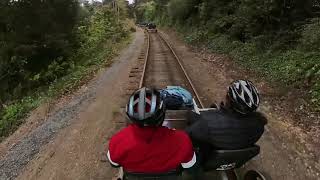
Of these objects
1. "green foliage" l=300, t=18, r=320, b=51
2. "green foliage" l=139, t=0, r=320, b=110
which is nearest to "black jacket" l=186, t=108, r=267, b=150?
"green foliage" l=139, t=0, r=320, b=110

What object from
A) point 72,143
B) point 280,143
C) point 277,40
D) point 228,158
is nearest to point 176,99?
point 228,158

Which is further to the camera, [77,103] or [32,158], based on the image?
[77,103]

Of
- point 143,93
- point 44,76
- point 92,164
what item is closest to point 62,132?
point 92,164

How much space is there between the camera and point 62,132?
8.90 m

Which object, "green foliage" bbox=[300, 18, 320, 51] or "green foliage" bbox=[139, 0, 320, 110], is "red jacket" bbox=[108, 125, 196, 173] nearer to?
"green foliage" bbox=[139, 0, 320, 110]

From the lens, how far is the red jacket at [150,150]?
3133 mm

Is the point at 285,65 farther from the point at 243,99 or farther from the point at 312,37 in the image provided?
the point at 243,99

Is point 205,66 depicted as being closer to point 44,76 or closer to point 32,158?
point 44,76

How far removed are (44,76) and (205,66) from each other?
7510mm

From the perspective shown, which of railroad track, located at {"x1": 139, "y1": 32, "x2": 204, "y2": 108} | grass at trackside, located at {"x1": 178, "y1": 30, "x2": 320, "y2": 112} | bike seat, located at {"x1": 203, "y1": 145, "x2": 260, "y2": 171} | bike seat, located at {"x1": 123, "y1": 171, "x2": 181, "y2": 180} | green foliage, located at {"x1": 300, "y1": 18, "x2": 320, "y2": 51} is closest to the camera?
bike seat, located at {"x1": 123, "y1": 171, "x2": 181, "y2": 180}

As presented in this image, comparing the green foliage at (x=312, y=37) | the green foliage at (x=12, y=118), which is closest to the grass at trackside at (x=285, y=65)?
the green foliage at (x=312, y=37)

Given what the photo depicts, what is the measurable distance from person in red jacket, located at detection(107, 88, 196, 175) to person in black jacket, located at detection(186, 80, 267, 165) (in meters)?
0.50

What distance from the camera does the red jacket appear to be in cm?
313

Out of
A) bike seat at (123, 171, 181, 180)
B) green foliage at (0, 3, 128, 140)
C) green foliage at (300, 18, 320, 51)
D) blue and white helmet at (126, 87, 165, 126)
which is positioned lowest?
green foliage at (0, 3, 128, 140)
